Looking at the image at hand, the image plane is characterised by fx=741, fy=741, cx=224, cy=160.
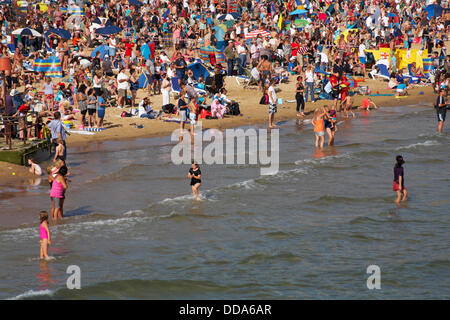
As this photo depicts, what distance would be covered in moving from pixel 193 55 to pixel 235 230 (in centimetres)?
1762

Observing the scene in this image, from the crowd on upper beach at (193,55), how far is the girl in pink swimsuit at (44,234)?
7.00 m

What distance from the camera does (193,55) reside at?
3244cm

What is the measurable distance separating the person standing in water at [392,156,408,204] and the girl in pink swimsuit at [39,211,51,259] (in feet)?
25.9

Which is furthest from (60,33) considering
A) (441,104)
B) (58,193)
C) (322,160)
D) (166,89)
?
(58,193)

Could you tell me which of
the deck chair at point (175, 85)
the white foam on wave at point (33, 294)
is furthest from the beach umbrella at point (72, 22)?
the white foam on wave at point (33, 294)

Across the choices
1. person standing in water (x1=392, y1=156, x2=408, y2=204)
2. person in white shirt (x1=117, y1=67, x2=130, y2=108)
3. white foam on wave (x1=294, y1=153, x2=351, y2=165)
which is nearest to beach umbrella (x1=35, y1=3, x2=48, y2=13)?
person in white shirt (x1=117, y1=67, x2=130, y2=108)

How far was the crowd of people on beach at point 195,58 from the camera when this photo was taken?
25.1m

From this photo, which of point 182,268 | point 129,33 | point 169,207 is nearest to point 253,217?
point 169,207

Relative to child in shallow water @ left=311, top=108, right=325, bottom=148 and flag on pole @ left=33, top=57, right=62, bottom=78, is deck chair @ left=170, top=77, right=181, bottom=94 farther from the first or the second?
child in shallow water @ left=311, top=108, right=325, bottom=148

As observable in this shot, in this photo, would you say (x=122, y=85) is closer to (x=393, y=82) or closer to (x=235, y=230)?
(x=235, y=230)

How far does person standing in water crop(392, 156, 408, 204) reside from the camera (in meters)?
16.7

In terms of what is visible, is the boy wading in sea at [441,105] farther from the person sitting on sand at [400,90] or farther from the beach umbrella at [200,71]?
the beach umbrella at [200,71]

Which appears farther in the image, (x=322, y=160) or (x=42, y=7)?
(x=42, y=7)

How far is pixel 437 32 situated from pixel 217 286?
115ft
